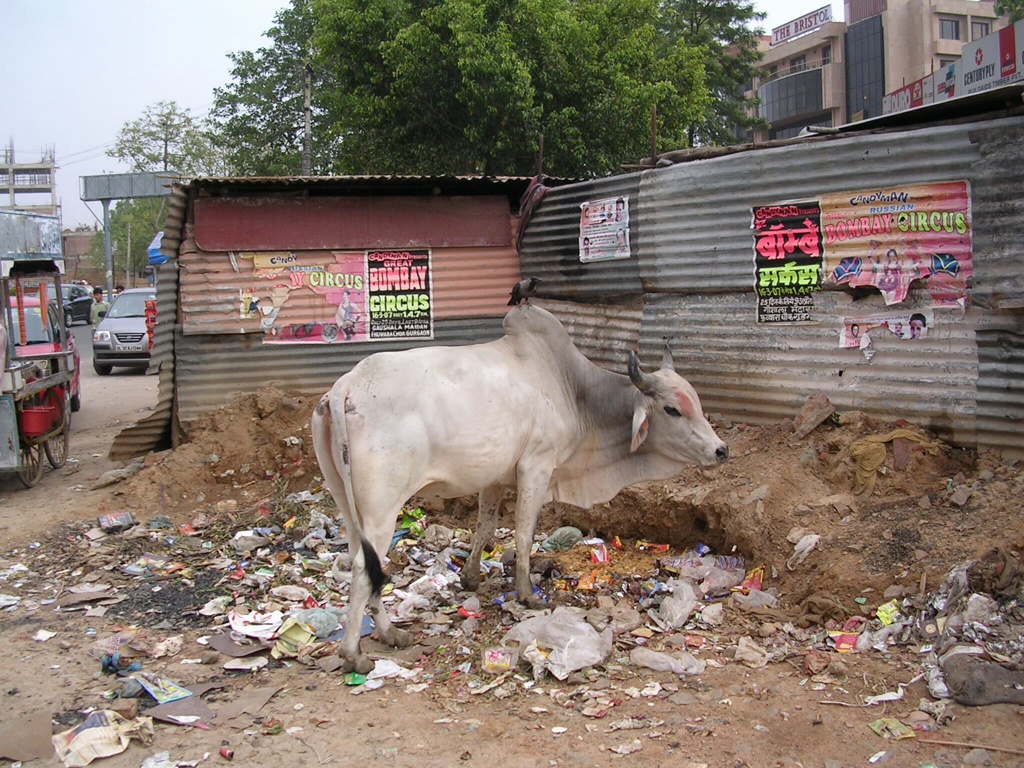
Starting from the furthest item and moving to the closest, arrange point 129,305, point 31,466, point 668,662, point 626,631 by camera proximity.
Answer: point 129,305, point 31,466, point 626,631, point 668,662

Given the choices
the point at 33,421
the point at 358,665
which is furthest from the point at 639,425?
the point at 33,421

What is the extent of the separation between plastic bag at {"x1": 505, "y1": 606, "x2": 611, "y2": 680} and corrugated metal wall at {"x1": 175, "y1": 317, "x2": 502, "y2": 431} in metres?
4.48

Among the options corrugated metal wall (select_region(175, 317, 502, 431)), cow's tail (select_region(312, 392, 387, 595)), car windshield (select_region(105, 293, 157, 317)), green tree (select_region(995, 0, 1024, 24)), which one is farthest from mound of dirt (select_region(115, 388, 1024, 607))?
green tree (select_region(995, 0, 1024, 24))

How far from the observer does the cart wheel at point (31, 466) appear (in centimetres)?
877

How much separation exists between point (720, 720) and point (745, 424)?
313 centimetres

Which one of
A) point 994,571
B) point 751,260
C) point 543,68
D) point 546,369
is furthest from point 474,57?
point 994,571

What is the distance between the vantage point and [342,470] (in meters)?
4.93

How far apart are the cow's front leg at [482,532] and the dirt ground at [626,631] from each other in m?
0.19

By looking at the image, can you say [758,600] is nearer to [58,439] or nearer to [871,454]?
[871,454]

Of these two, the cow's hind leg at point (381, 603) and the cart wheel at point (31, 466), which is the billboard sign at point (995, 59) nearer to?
the cow's hind leg at point (381, 603)

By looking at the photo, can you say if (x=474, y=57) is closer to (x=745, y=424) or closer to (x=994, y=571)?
(x=745, y=424)

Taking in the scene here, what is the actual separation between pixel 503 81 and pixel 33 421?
7192mm

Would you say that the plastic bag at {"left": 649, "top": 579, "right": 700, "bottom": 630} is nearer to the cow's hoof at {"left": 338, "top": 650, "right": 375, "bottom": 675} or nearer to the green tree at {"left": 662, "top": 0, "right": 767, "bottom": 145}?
the cow's hoof at {"left": 338, "top": 650, "right": 375, "bottom": 675}

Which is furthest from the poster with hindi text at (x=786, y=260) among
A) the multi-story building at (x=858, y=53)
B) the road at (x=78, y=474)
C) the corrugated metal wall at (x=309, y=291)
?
the multi-story building at (x=858, y=53)
